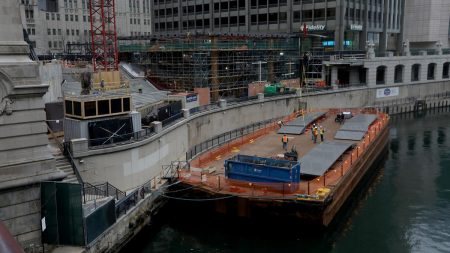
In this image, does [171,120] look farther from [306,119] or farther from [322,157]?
[306,119]

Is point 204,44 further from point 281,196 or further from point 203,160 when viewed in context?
point 281,196

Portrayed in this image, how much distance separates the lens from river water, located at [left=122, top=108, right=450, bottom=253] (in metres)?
27.2

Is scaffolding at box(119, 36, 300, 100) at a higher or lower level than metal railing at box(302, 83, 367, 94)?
higher

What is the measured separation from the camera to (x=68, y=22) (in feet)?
432

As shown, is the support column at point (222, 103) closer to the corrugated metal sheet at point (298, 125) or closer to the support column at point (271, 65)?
the corrugated metal sheet at point (298, 125)

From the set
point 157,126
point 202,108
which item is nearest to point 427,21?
point 202,108

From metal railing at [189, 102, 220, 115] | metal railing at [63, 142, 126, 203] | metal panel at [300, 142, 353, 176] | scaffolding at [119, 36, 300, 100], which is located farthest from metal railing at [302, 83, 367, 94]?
metal railing at [63, 142, 126, 203]

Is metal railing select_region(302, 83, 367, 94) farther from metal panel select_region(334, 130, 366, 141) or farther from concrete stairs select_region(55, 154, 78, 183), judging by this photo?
concrete stairs select_region(55, 154, 78, 183)

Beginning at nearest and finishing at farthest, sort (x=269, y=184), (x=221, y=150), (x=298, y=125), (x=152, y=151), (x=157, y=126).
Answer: (x=269, y=184), (x=152, y=151), (x=157, y=126), (x=221, y=150), (x=298, y=125)

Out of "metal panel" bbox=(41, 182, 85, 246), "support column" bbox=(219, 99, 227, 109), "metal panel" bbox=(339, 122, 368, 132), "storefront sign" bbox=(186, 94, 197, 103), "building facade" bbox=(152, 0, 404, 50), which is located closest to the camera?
"metal panel" bbox=(41, 182, 85, 246)

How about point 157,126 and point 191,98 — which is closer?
point 157,126

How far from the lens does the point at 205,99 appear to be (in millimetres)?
55781

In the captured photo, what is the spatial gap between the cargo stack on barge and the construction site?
22.3 metres

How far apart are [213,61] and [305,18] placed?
109 feet
